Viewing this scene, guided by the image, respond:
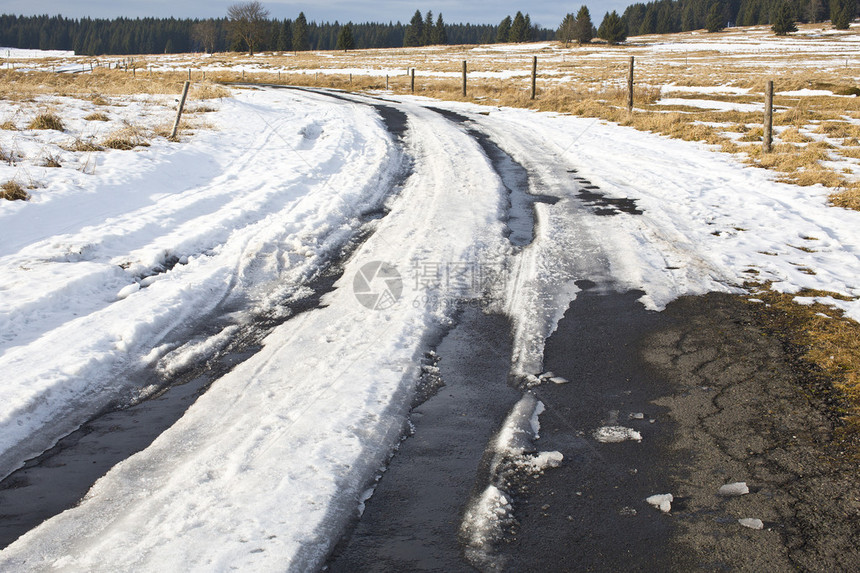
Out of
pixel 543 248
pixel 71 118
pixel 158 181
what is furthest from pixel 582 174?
pixel 71 118

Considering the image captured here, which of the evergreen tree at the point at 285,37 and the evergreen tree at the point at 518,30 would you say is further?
the evergreen tree at the point at 518,30

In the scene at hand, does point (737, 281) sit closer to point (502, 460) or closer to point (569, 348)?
point (569, 348)

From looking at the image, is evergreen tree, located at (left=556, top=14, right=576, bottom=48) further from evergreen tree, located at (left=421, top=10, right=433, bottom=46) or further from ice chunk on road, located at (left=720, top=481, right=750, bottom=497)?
ice chunk on road, located at (left=720, top=481, right=750, bottom=497)

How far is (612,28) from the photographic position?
93.3 meters

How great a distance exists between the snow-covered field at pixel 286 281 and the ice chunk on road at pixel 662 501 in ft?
2.69

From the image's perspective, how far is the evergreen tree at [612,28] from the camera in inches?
3659

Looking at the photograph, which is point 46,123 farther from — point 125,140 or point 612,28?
point 612,28

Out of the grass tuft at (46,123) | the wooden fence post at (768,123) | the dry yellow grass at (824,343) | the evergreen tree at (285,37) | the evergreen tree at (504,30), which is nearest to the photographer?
the dry yellow grass at (824,343)

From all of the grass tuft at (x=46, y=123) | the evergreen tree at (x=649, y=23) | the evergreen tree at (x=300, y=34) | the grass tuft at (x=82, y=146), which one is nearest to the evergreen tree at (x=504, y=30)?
the evergreen tree at (x=649, y=23)

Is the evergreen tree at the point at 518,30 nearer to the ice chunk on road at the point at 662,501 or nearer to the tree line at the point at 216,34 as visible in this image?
the tree line at the point at 216,34

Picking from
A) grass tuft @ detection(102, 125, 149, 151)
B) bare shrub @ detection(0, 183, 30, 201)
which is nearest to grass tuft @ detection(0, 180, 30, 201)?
bare shrub @ detection(0, 183, 30, 201)

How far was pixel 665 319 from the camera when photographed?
5.30m

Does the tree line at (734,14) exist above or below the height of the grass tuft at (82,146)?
above

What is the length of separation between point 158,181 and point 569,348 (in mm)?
7879
